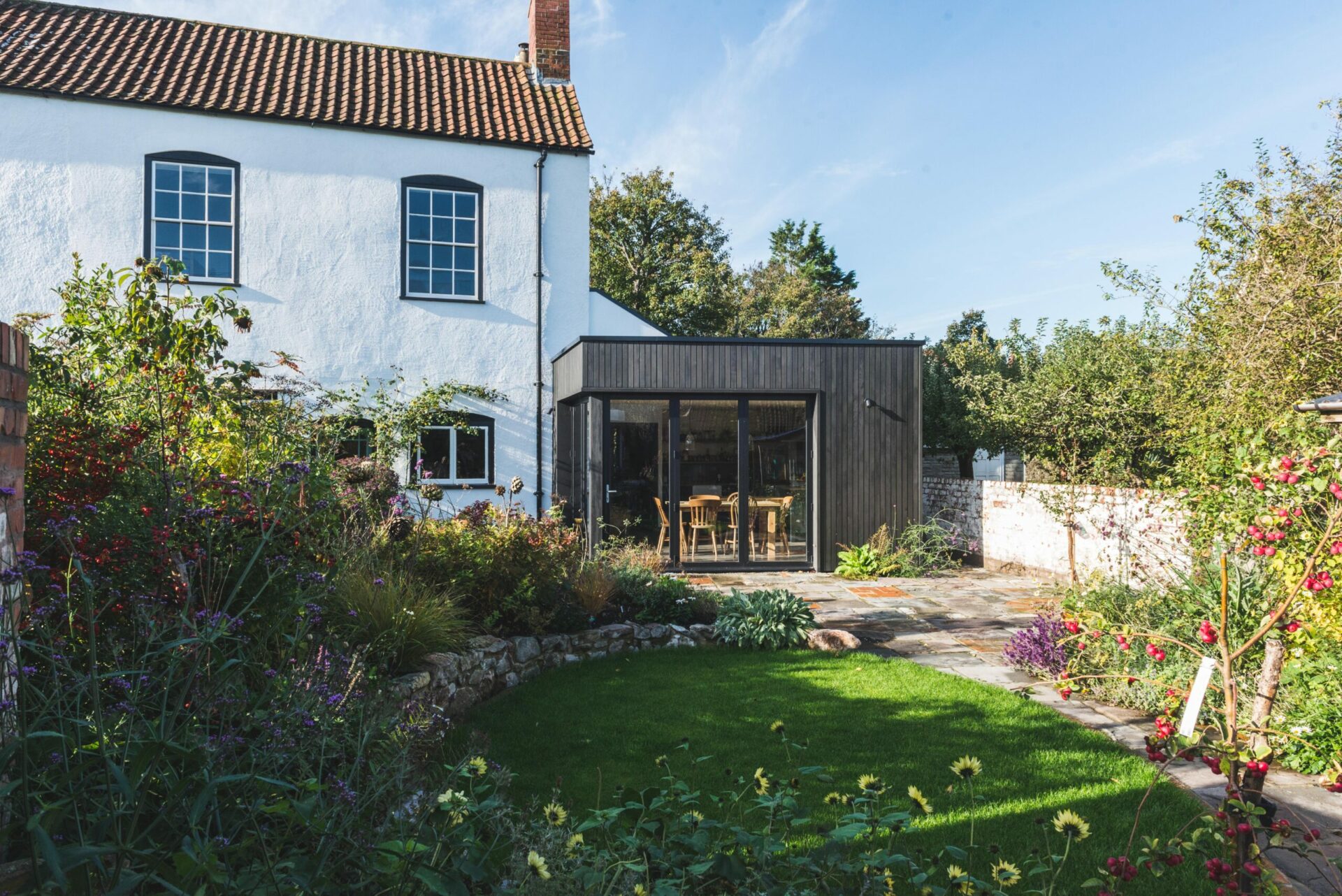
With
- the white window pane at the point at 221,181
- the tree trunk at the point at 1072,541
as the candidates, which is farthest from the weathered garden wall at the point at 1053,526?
the white window pane at the point at 221,181

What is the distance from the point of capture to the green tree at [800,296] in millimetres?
30188

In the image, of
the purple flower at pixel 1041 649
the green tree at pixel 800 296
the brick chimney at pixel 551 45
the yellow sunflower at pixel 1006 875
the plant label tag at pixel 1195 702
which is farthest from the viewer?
the green tree at pixel 800 296

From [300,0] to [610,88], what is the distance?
233 inches

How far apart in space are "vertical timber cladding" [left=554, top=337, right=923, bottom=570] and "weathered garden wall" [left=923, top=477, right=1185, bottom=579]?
54.5 inches

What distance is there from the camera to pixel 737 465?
1176cm

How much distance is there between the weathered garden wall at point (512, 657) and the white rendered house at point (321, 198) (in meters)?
6.50

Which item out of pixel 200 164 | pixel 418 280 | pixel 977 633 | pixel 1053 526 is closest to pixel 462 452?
pixel 418 280

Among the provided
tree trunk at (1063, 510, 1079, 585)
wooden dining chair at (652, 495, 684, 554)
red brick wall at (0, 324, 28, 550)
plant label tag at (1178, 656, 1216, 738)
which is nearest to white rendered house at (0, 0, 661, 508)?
wooden dining chair at (652, 495, 684, 554)

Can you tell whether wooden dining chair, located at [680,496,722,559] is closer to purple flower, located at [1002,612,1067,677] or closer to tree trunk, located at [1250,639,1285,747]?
purple flower, located at [1002,612,1067,677]

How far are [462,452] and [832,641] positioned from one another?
797 centimetres

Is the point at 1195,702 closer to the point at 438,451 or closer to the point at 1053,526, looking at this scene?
the point at 1053,526

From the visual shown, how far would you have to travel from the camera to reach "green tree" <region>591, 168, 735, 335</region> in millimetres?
26000

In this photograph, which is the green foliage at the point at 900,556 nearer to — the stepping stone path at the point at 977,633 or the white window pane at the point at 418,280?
the stepping stone path at the point at 977,633

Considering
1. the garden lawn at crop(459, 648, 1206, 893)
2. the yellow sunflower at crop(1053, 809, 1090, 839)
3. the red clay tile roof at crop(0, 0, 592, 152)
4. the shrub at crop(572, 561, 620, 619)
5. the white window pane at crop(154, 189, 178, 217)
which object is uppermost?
the red clay tile roof at crop(0, 0, 592, 152)
